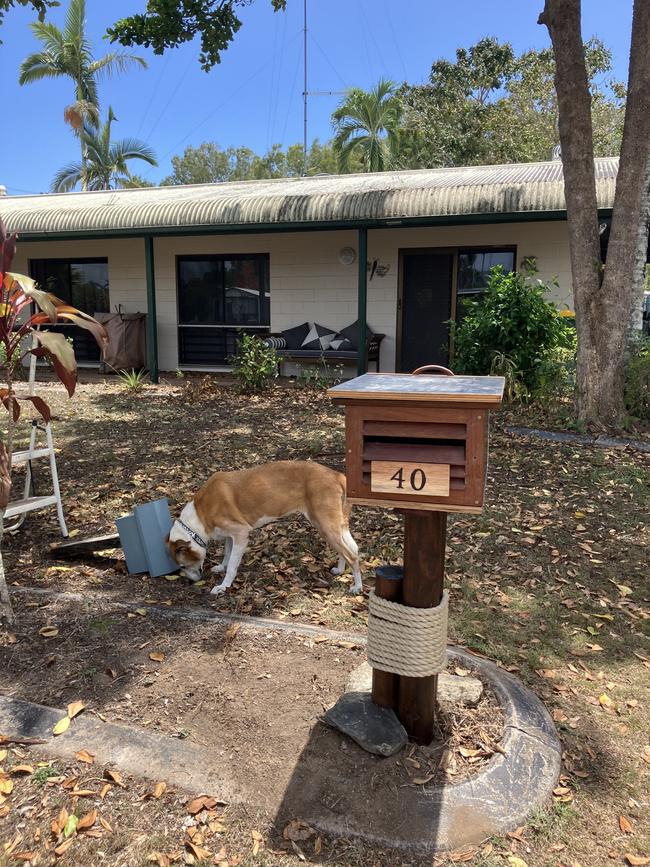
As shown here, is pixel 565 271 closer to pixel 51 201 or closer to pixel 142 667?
pixel 142 667

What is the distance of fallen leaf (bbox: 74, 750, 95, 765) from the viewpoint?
2393mm

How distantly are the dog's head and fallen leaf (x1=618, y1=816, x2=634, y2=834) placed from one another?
8.33 ft

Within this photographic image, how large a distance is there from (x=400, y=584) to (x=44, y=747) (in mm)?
1498

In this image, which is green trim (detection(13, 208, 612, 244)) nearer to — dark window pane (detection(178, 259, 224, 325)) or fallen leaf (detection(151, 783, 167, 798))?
dark window pane (detection(178, 259, 224, 325))

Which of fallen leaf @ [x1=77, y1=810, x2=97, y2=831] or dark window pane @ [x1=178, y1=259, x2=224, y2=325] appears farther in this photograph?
dark window pane @ [x1=178, y1=259, x2=224, y2=325]

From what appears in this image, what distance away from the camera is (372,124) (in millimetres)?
27203

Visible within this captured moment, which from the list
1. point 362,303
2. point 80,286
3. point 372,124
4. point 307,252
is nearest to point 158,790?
point 362,303

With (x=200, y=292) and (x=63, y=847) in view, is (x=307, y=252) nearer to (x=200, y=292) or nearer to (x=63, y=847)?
(x=200, y=292)

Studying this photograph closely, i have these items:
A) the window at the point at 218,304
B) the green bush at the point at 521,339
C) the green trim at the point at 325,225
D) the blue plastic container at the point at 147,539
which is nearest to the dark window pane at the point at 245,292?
the window at the point at 218,304

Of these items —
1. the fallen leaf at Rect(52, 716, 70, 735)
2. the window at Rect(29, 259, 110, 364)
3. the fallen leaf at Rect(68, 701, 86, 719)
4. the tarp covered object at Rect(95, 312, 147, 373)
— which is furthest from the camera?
the window at Rect(29, 259, 110, 364)

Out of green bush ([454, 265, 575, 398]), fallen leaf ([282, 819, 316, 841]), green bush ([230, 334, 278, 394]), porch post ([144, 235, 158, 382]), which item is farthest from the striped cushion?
fallen leaf ([282, 819, 316, 841])

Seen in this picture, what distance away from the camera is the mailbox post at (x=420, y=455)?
2.08m

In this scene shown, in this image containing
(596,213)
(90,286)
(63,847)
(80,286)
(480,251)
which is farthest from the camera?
(80,286)

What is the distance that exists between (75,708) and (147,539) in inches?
56.9
